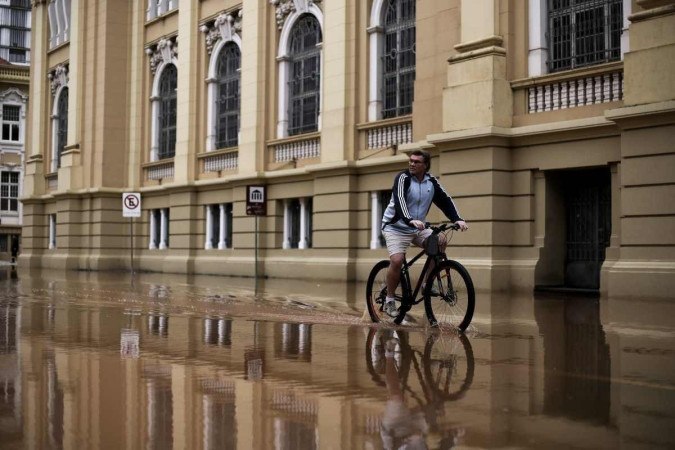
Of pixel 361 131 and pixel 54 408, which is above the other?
pixel 361 131

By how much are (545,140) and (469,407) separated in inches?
478

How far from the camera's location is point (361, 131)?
22328 mm

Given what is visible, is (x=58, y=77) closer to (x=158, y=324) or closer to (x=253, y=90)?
(x=253, y=90)

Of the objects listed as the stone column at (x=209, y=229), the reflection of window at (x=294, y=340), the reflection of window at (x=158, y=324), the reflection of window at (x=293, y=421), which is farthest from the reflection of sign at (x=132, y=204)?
the reflection of window at (x=293, y=421)

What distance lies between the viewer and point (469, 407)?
5250 mm

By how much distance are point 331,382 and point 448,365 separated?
1179mm

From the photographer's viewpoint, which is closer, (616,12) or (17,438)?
(17,438)

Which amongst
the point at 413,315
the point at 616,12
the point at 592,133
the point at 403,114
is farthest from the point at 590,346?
the point at 403,114

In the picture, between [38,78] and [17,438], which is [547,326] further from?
[38,78]

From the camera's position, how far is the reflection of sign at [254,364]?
21.3ft

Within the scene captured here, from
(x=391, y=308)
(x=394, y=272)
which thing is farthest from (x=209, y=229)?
(x=394, y=272)

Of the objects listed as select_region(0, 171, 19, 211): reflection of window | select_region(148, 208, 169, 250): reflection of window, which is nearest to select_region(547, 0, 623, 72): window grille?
select_region(148, 208, 169, 250): reflection of window

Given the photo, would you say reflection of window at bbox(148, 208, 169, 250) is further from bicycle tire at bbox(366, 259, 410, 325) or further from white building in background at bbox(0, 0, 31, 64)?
white building in background at bbox(0, 0, 31, 64)

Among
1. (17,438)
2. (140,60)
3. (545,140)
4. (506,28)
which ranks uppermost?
(140,60)
